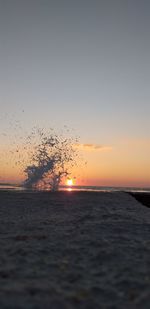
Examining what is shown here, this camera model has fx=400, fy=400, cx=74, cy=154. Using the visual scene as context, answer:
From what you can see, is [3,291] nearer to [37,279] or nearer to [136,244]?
[37,279]

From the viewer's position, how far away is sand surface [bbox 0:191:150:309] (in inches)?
293

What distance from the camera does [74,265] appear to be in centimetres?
1018

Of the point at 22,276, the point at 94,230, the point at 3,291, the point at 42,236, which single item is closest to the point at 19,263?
the point at 22,276

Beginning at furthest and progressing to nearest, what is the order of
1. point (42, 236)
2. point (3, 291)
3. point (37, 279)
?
point (42, 236)
point (37, 279)
point (3, 291)

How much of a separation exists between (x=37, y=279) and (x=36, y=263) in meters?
1.63

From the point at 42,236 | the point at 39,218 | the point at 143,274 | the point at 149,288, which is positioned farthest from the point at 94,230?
the point at 149,288

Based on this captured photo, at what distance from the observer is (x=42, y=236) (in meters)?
14.8

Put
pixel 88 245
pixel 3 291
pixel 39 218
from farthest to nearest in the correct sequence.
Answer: pixel 39 218 < pixel 88 245 < pixel 3 291

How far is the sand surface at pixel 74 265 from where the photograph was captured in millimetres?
7449

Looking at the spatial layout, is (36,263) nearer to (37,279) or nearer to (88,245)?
(37,279)

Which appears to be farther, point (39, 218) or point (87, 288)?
point (39, 218)

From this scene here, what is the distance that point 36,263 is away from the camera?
1040cm

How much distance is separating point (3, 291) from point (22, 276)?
1.21 meters

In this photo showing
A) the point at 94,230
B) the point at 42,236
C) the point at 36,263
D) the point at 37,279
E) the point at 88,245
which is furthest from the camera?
the point at 94,230
